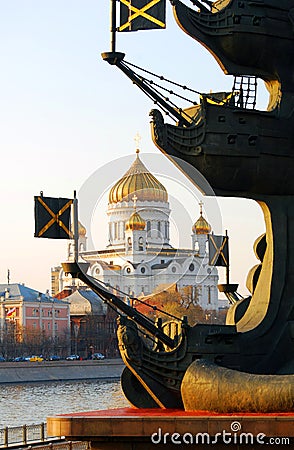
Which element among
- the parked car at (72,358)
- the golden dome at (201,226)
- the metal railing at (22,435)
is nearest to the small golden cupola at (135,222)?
the golden dome at (201,226)

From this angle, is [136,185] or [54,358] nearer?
[136,185]

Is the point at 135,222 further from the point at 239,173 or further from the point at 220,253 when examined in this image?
the point at 220,253

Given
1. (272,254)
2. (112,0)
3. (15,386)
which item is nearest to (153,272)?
(272,254)

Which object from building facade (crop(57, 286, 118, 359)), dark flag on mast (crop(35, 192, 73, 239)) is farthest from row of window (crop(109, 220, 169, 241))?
building facade (crop(57, 286, 118, 359))

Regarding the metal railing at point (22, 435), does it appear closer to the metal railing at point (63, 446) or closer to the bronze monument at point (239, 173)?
the metal railing at point (63, 446)

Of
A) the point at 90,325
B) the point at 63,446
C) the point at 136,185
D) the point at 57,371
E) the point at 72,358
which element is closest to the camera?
the point at 136,185

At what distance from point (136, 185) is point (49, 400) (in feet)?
107

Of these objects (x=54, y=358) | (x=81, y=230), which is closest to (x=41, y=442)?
(x=81, y=230)

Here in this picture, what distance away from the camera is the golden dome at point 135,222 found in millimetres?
16439

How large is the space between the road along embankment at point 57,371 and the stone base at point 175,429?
51222 millimetres

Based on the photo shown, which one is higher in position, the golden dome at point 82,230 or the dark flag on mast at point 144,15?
the dark flag on mast at point 144,15

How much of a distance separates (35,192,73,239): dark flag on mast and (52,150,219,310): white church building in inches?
19.7

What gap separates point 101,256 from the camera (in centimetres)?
1598

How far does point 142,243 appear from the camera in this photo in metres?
18.6
